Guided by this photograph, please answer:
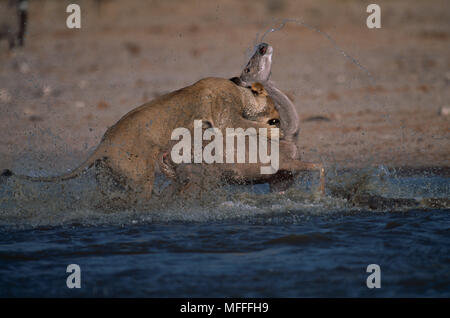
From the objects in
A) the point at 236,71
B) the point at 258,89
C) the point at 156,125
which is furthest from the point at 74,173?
the point at 236,71

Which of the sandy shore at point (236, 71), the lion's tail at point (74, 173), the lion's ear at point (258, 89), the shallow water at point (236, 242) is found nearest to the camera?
the shallow water at point (236, 242)

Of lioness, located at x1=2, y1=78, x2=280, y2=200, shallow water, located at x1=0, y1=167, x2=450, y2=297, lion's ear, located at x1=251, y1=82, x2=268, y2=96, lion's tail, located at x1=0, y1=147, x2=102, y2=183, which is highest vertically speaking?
lion's ear, located at x1=251, y1=82, x2=268, y2=96

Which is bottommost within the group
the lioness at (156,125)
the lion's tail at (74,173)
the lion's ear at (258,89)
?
the lion's tail at (74,173)

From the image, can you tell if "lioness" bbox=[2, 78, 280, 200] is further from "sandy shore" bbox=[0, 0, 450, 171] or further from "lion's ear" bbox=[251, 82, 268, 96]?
"sandy shore" bbox=[0, 0, 450, 171]

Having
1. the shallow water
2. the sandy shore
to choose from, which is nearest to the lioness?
the shallow water

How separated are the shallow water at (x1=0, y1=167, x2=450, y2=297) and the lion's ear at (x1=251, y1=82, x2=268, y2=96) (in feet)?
2.97

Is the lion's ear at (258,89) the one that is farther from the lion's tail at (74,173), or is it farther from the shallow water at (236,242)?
the lion's tail at (74,173)

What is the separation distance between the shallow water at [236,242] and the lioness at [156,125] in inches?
16.0

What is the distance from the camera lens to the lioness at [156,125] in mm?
5988

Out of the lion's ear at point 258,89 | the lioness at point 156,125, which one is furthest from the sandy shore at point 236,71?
the lion's ear at point 258,89

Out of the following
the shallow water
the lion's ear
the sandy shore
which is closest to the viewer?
the shallow water

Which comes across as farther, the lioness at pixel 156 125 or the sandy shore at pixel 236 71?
the sandy shore at pixel 236 71

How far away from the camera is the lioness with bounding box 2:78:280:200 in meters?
5.99

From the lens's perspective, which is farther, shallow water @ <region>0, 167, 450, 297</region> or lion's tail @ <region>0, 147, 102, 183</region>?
lion's tail @ <region>0, 147, 102, 183</region>
